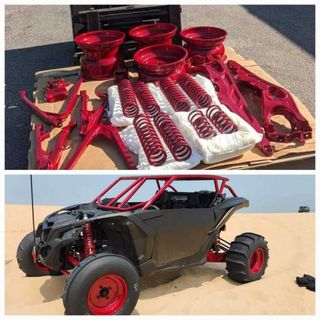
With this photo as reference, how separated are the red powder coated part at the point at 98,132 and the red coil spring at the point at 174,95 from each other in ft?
2.31

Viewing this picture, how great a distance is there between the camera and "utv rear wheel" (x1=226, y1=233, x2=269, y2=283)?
13.1 ft

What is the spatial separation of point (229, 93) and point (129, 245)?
7.70ft

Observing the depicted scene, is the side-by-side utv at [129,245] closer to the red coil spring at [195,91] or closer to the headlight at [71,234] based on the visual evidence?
the headlight at [71,234]

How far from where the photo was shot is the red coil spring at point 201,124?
14.0 feet

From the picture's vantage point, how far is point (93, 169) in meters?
4.24

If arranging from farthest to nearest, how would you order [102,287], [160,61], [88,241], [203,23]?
[203,23] < [160,61] < [88,241] < [102,287]

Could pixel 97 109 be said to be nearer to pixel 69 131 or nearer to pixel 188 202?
pixel 69 131

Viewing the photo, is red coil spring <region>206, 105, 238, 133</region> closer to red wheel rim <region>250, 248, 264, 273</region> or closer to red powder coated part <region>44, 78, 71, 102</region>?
red wheel rim <region>250, 248, 264, 273</region>

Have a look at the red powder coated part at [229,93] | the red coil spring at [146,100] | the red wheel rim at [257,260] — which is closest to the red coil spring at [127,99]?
the red coil spring at [146,100]

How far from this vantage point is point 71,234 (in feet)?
11.1

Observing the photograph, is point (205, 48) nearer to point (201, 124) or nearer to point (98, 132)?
point (201, 124)

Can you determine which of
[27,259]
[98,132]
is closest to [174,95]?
[98,132]

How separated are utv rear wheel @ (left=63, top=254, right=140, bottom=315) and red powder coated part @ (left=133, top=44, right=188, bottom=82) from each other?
275 centimetres

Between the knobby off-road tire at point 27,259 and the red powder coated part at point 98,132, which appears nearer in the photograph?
the knobby off-road tire at point 27,259
